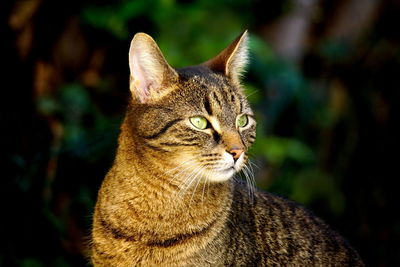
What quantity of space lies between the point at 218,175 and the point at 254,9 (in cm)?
542

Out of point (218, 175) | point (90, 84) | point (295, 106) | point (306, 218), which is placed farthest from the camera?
point (295, 106)

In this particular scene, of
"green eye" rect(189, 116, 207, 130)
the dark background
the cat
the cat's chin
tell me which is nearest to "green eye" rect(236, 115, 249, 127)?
the cat

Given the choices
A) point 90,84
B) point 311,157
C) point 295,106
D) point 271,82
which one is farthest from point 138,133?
point 311,157

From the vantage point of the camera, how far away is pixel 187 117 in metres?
2.91

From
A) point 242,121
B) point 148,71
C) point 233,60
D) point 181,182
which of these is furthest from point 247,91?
point 181,182

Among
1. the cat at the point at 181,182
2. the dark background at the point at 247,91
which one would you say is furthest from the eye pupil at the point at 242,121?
the dark background at the point at 247,91

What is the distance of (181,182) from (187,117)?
333mm

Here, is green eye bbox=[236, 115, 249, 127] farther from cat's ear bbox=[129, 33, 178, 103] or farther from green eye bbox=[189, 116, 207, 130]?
cat's ear bbox=[129, 33, 178, 103]

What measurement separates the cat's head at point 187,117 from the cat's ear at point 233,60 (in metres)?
0.03

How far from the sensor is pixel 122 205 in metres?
2.94

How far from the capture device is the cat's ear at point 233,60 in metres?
3.17

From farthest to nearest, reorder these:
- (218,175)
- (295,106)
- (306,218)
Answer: (295,106)
(306,218)
(218,175)

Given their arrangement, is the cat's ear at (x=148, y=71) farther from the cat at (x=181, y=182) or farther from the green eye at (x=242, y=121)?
the green eye at (x=242, y=121)

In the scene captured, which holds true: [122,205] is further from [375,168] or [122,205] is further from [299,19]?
[299,19]
